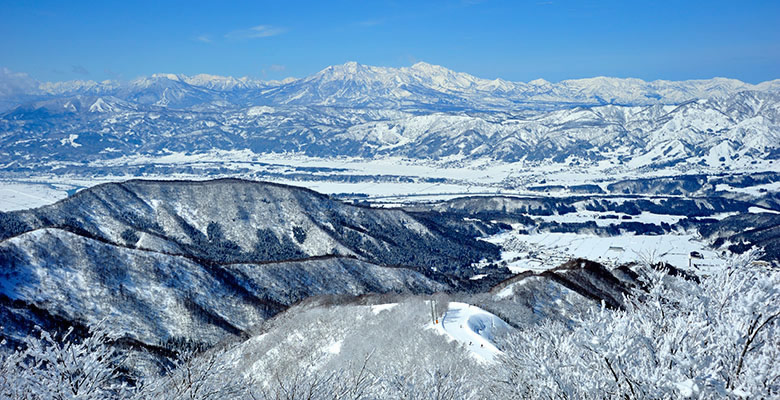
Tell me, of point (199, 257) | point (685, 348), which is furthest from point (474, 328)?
point (199, 257)

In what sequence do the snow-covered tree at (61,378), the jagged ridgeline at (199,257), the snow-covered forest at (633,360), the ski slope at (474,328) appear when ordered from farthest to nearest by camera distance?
the jagged ridgeline at (199,257)
the ski slope at (474,328)
the snow-covered tree at (61,378)
the snow-covered forest at (633,360)

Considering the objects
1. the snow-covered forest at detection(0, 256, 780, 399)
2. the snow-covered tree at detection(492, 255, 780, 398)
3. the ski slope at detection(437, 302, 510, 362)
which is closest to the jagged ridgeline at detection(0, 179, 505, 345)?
the snow-covered forest at detection(0, 256, 780, 399)

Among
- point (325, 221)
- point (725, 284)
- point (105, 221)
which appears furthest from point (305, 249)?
point (725, 284)

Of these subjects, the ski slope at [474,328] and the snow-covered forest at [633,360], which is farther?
the ski slope at [474,328]

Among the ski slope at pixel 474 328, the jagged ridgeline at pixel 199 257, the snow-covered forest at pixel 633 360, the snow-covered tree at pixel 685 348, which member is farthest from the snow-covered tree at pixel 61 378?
the ski slope at pixel 474 328

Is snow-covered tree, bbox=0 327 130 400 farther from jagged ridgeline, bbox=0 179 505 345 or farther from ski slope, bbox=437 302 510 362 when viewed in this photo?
ski slope, bbox=437 302 510 362

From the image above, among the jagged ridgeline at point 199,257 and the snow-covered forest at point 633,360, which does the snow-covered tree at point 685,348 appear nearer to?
the snow-covered forest at point 633,360

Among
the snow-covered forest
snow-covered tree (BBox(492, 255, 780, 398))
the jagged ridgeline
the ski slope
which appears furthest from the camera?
the jagged ridgeline

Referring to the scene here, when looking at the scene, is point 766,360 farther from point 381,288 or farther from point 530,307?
point 381,288
